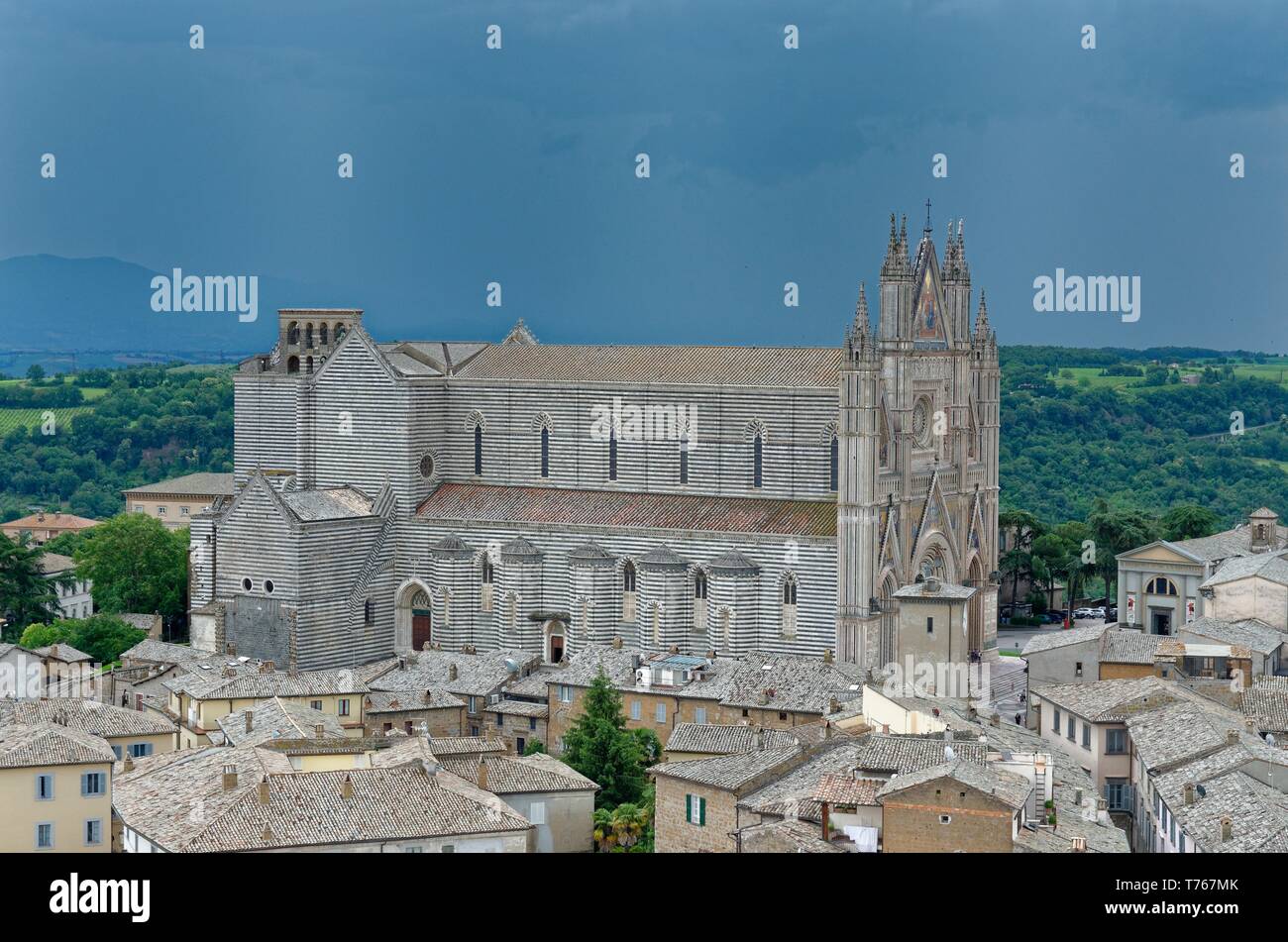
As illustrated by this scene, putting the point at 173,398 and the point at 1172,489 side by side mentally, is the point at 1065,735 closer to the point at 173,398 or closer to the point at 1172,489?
the point at 1172,489

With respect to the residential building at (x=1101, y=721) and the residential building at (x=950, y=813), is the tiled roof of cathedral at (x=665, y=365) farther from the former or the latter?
the residential building at (x=950, y=813)

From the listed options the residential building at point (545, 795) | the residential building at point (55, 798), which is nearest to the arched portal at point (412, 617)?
the residential building at point (545, 795)

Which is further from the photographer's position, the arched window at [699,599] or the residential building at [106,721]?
the arched window at [699,599]

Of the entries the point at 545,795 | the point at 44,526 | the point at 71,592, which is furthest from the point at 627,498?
the point at 44,526

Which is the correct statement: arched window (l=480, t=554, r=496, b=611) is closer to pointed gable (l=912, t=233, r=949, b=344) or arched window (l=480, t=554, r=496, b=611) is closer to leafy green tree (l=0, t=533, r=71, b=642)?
pointed gable (l=912, t=233, r=949, b=344)

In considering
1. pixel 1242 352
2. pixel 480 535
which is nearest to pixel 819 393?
pixel 480 535
